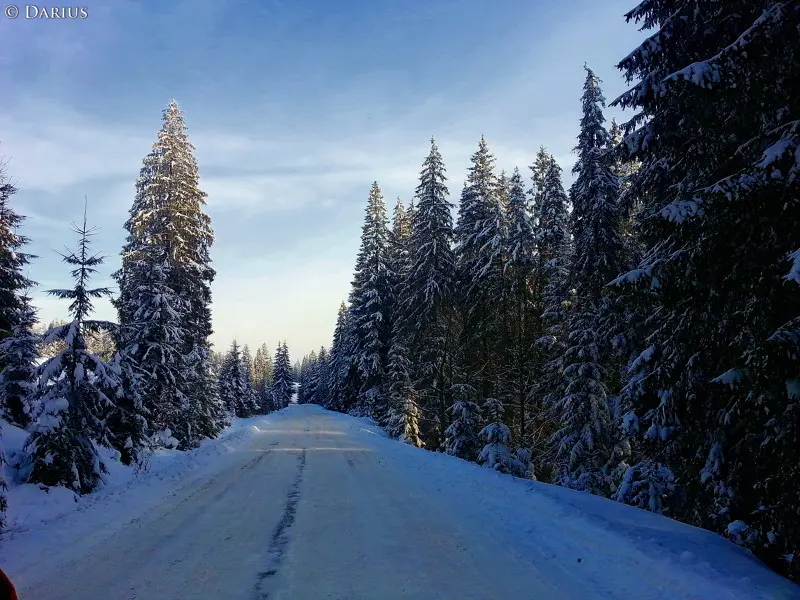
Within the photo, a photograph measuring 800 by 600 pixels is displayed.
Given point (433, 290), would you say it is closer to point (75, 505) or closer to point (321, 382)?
point (75, 505)

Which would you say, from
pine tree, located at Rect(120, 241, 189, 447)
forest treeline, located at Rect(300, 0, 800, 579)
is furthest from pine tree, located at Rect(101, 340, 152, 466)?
forest treeline, located at Rect(300, 0, 800, 579)

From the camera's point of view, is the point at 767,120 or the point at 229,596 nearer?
the point at 229,596

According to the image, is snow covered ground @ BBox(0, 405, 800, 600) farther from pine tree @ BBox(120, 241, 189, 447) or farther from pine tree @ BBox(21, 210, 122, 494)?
pine tree @ BBox(120, 241, 189, 447)

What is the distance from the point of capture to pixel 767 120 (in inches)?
267

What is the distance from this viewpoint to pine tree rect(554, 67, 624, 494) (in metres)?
18.2

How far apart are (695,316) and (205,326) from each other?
2415 centimetres

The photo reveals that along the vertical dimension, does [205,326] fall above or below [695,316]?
above

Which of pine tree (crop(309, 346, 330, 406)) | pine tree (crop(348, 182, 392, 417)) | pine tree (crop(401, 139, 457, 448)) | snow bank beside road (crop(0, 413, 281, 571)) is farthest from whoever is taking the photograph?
pine tree (crop(309, 346, 330, 406))

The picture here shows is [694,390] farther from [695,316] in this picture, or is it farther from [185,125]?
[185,125]

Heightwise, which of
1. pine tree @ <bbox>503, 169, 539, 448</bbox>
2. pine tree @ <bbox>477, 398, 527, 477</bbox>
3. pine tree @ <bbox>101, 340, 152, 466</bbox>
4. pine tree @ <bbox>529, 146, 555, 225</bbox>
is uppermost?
pine tree @ <bbox>529, 146, 555, 225</bbox>

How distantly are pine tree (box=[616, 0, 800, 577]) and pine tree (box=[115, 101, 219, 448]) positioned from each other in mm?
18486

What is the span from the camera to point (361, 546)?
21.5ft

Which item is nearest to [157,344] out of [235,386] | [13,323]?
[13,323]

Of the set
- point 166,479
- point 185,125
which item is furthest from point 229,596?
point 185,125
